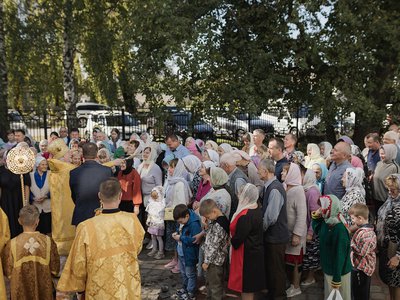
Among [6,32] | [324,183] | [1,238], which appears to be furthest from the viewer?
[6,32]

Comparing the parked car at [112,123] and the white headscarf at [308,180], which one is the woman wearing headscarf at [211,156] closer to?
the white headscarf at [308,180]

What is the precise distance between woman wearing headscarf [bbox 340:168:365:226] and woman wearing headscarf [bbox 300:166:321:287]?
0.37 meters

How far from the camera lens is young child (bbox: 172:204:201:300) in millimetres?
5707

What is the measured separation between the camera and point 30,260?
4.48 meters

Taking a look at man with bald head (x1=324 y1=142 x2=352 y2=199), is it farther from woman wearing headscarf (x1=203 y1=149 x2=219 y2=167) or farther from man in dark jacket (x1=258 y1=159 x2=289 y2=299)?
woman wearing headscarf (x1=203 y1=149 x2=219 y2=167)

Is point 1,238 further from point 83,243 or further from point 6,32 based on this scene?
point 6,32

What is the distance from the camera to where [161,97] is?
12914 mm

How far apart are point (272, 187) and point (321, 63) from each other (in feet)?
27.4

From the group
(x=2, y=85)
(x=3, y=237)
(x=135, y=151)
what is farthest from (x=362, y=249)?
(x=2, y=85)

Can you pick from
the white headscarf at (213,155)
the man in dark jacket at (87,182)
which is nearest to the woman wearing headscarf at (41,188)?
the man in dark jacket at (87,182)

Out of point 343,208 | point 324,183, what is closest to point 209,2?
point 324,183

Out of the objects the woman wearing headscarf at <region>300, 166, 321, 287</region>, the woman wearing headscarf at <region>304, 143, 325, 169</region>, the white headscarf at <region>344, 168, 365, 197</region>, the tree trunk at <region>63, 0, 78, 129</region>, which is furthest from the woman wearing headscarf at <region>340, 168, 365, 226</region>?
the tree trunk at <region>63, 0, 78, 129</region>

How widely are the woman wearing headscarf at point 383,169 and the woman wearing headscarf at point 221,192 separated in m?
2.74

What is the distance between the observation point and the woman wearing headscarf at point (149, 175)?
7.80 metres
